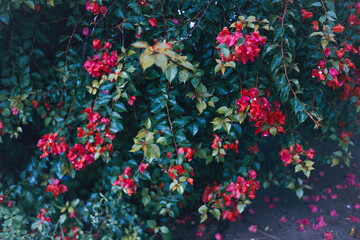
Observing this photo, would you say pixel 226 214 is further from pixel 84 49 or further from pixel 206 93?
pixel 84 49

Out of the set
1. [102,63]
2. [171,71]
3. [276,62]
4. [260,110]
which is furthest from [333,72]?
[102,63]

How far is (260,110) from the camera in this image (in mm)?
1524

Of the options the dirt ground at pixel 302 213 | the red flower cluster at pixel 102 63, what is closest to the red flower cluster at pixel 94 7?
the red flower cluster at pixel 102 63

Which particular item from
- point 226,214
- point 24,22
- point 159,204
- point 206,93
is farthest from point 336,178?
point 24,22

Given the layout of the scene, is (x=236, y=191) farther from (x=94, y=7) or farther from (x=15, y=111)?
(x=15, y=111)

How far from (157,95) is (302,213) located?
1.78 metres

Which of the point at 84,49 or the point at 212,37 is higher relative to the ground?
the point at 84,49

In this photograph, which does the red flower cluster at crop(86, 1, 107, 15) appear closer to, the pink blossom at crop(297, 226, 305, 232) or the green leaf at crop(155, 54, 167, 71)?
the green leaf at crop(155, 54, 167, 71)

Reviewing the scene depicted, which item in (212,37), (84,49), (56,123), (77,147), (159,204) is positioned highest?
(84,49)

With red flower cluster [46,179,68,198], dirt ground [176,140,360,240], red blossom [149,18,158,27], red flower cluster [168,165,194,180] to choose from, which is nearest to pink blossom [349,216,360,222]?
dirt ground [176,140,360,240]

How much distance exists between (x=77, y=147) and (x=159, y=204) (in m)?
0.78

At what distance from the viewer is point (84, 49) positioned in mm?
1808

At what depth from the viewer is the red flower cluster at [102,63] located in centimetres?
161

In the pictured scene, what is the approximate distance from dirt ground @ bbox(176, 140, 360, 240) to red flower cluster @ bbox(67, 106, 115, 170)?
1169mm
